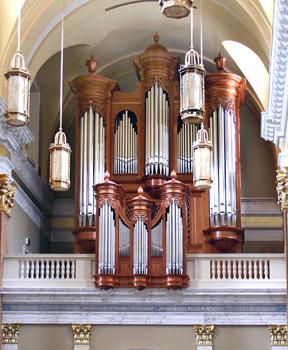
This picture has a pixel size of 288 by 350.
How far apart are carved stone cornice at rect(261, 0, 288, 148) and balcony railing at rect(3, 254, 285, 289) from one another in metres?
1.97

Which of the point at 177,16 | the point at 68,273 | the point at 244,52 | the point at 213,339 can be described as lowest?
the point at 213,339

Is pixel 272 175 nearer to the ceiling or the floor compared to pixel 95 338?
nearer to the ceiling

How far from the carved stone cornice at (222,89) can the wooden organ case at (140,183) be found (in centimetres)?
7

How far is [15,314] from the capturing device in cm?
1739

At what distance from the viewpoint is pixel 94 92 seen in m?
19.8

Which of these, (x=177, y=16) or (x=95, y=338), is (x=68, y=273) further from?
(x=177, y=16)

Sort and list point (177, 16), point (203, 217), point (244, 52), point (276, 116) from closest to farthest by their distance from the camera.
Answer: point (177, 16), point (276, 116), point (203, 217), point (244, 52)

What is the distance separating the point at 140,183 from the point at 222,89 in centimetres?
225

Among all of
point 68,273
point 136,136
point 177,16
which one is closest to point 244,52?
point 136,136

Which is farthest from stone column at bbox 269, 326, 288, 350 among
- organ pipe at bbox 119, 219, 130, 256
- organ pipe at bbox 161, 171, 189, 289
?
organ pipe at bbox 119, 219, 130, 256

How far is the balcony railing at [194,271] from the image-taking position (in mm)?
17375

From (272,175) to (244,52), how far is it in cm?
267

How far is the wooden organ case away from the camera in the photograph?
17.4m

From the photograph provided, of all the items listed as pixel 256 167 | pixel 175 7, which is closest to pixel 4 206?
pixel 256 167
